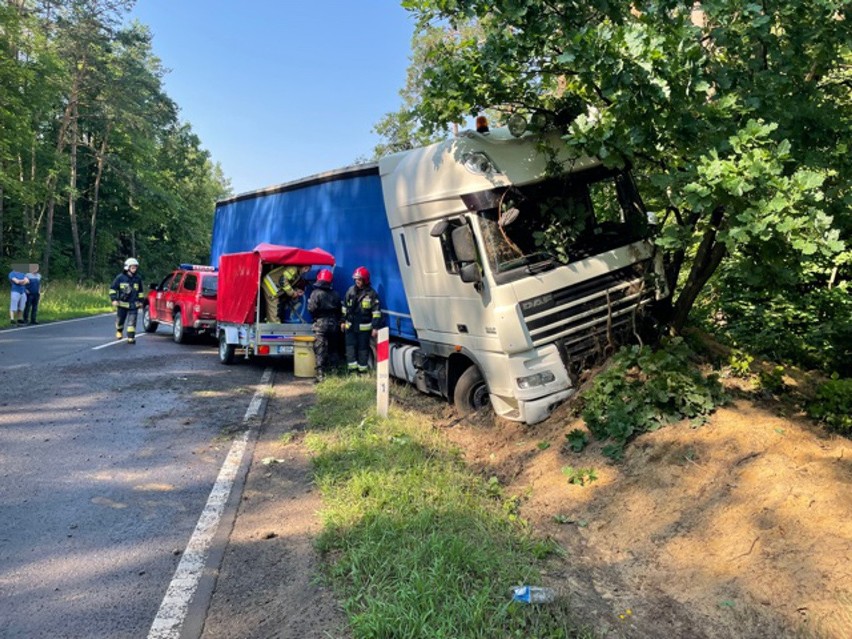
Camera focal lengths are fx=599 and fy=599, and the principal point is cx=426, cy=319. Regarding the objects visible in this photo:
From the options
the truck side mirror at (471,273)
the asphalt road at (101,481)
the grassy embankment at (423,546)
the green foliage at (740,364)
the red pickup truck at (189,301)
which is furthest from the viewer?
the red pickup truck at (189,301)

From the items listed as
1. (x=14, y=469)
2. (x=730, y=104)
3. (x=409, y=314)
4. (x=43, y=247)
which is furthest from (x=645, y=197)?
(x=43, y=247)

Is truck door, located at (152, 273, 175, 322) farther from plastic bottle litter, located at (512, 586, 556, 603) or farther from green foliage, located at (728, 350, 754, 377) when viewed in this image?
plastic bottle litter, located at (512, 586, 556, 603)

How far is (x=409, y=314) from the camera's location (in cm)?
811

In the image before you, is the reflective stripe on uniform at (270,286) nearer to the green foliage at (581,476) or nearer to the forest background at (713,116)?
the forest background at (713,116)

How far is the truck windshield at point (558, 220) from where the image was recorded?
596 centimetres

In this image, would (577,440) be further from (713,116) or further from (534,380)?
(713,116)

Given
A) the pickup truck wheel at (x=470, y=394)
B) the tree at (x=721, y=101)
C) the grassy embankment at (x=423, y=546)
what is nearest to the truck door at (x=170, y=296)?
the pickup truck wheel at (x=470, y=394)

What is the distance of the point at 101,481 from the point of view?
4.93 meters

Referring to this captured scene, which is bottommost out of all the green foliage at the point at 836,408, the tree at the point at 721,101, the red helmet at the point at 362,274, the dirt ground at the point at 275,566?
the dirt ground at the point at 275,566

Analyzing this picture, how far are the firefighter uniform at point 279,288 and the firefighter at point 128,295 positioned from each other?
485cm

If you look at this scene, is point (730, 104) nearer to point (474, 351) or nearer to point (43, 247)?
point (474, 351)

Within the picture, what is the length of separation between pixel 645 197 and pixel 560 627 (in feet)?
17.1

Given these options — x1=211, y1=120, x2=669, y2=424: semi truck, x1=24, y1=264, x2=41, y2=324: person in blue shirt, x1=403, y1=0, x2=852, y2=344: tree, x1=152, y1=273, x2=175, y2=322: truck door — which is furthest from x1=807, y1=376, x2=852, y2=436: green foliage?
x1=24, y1=264, x2=41, y2=324: person in blue shirt

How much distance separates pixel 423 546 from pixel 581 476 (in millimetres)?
1663
